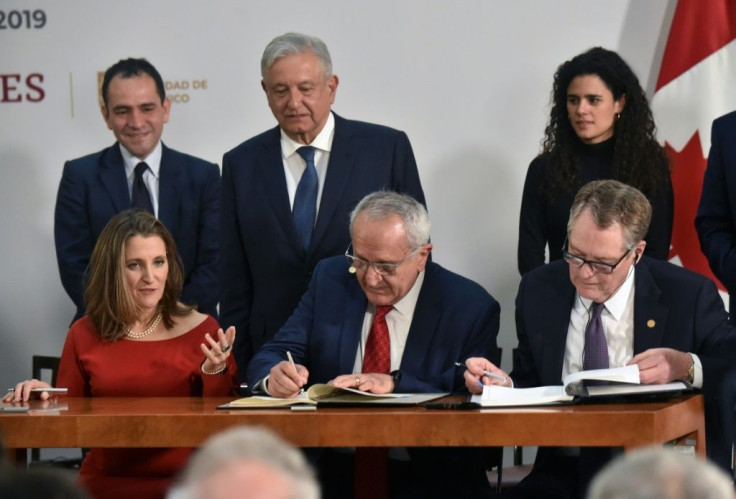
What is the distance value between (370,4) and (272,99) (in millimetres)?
1422

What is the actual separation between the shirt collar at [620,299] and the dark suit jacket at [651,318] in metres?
0.02

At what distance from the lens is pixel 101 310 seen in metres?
4.45

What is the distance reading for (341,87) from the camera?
612 centimetres

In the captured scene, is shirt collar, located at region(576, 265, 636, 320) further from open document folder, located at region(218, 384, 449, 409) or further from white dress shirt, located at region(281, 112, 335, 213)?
white dress shirt, located at region(281, 112, 335, 213)

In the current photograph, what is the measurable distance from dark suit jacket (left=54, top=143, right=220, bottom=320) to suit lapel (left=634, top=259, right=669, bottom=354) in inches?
89.0

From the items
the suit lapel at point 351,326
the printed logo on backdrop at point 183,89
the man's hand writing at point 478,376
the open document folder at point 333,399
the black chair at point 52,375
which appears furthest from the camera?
the printed logo on backdrop at point 183,89

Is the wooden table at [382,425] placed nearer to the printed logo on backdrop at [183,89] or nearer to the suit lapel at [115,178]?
the suit lapel at [115,178]

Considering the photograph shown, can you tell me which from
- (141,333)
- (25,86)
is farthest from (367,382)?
(25,86)

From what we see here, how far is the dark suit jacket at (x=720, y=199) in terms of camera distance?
4660 mm

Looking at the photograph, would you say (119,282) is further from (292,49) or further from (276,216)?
(292,49)

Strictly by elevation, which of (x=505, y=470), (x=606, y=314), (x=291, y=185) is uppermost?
(x=291, y=185)

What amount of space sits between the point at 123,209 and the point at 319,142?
1.18 metres

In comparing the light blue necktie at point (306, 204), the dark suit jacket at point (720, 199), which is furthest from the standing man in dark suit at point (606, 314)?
the light blue necktie at point (306, 204)

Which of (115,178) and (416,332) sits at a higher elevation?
(115,178)
